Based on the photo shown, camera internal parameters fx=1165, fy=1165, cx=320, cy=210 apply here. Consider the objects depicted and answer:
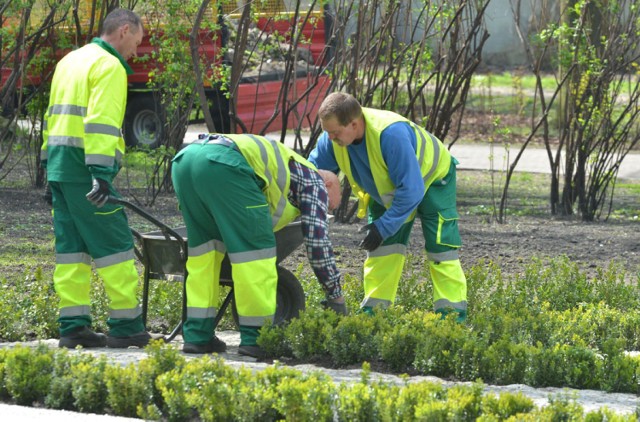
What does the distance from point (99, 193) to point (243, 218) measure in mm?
710

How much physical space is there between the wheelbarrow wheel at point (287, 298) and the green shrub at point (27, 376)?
156 cm

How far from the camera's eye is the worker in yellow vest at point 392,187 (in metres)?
6.16

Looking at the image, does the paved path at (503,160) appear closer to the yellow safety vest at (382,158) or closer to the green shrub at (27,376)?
the yellow safety vest at (382,158)

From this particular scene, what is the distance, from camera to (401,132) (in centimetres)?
622

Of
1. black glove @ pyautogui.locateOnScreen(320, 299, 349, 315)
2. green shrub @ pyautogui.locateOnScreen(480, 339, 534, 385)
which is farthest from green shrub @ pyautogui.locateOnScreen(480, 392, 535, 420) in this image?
black glove @ pyautogui.locateOnScreen(320, 299, 349, 315)

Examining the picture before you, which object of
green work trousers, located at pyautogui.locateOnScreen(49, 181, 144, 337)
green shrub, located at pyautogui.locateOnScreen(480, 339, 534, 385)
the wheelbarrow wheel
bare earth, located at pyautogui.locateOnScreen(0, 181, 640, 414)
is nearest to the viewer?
green shrub, located at pyautogui.locateOnScreen(480, 339, 534, 385)

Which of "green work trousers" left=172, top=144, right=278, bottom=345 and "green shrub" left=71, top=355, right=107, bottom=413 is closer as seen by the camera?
"green shrub" left=71, top=355, right=107, bottom=413

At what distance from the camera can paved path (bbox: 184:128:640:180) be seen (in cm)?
1467

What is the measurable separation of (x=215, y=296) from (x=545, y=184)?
822 centimetres

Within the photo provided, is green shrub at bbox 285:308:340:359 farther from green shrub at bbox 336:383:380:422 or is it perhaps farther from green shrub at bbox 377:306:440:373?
green shrub at bbox 336:383:380:422

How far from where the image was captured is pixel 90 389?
4.82m

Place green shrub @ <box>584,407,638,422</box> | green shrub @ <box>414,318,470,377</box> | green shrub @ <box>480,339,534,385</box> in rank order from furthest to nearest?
green shrub @ <box>414,318,470,377</box>, green shrub @ <box>480,339,534,385</box>, green shrub @ <box>584,407,638,422</box>

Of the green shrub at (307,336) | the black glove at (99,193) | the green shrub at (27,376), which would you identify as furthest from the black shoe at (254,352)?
the green shrub at (27,376)

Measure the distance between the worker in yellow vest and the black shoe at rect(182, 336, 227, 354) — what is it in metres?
0.88
